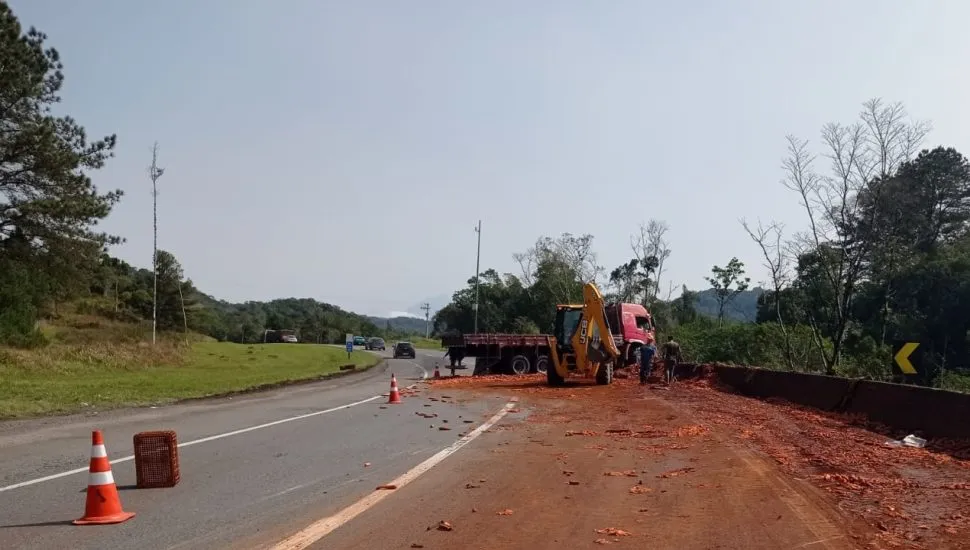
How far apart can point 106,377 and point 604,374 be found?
65.2ft

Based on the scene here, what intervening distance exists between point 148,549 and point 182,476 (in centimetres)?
338

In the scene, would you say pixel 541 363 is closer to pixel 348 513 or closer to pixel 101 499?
pixel 348 513

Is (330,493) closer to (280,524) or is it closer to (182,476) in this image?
(280,524)

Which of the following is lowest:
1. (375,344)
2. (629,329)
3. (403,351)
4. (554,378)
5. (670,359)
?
(554,378)

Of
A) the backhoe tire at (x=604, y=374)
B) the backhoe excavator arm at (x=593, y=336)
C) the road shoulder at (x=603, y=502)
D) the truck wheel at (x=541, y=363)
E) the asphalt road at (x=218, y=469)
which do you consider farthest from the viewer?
the truck wheel at (x=541, y=363)

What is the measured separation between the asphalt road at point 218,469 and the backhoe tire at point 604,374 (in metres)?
7.59

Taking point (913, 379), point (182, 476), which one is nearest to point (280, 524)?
point (182, 476)

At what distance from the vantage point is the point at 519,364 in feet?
119

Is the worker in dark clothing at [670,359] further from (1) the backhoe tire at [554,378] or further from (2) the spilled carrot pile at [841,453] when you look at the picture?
(2) the spilled carrot pile at [841,453]

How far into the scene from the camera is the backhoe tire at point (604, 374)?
25281 mm

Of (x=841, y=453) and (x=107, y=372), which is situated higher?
(x=107, y=372)

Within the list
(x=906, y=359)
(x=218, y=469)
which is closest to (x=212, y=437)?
(x=218, y=469)

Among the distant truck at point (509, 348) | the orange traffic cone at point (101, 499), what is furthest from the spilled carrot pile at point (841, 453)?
the distant truck at point (509, 348)

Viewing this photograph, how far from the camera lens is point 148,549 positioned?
20.4ft
